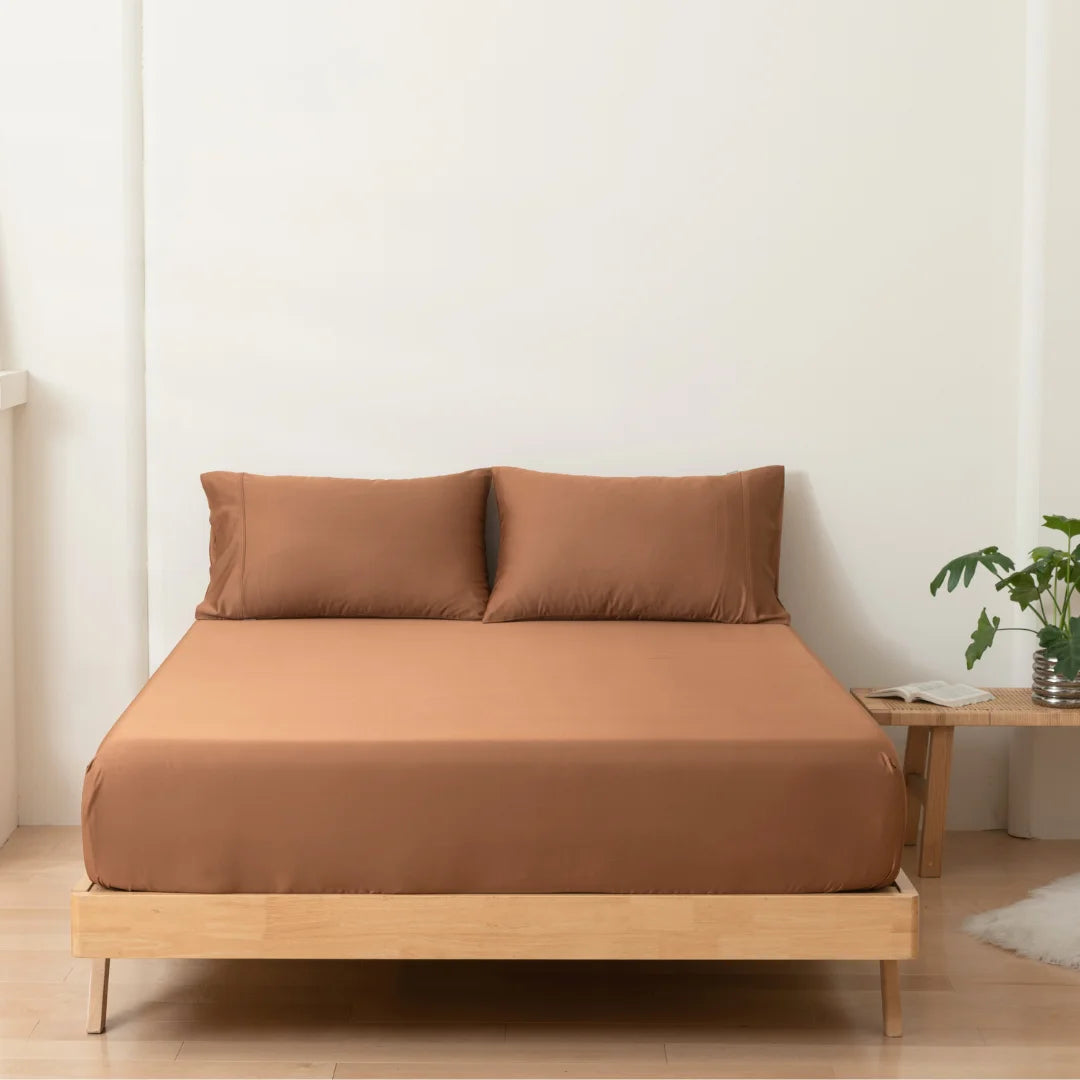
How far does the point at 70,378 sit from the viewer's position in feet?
12.3

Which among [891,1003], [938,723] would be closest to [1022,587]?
[938,723]

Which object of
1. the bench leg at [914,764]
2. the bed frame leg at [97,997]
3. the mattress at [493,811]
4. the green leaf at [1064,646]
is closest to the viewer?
the mattress at [493,811]

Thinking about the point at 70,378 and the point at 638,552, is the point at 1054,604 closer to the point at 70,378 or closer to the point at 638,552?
the point at 638,552

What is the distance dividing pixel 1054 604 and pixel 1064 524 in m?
0.26

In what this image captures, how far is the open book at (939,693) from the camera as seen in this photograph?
3.51 metres

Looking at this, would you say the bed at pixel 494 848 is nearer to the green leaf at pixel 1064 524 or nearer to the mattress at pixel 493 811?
the mattress at pixel 493 811

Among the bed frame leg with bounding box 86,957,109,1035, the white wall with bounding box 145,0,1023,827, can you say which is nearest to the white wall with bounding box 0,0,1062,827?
the white wall with bounding box 145,0,1023,827

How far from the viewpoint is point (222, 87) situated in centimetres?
370

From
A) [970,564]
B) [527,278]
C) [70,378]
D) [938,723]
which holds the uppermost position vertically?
[527,278]

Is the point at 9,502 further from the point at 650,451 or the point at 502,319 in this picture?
the point at 650,451

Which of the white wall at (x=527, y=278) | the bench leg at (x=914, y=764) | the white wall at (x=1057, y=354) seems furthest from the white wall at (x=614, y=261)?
the bench leg at (x=914, y=764)

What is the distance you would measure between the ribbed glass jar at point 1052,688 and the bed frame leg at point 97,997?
7.52 feet

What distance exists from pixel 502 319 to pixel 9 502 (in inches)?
54.6

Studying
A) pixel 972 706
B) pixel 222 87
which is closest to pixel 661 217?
pixel 222 87
